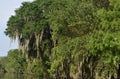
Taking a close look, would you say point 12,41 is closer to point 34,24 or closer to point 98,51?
point 34,24

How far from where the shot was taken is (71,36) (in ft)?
114

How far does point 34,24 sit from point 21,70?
26.1 metres

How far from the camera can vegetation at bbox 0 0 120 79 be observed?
26509 millimetres

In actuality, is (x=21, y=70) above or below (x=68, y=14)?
below

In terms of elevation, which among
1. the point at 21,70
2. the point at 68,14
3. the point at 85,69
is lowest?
the point at 21,70

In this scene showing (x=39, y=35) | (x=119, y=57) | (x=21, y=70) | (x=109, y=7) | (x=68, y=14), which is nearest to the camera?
(x=119, y=57)

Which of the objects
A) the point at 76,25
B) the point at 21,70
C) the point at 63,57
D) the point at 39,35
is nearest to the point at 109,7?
the point at 76,25

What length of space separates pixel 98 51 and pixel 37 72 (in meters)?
26.7

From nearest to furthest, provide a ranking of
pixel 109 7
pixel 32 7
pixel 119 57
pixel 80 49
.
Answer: pixel 119 57
pixel 109 7
pixel 80 49
pixel 32 7

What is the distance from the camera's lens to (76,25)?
106 feet

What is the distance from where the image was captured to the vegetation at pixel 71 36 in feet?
87.0

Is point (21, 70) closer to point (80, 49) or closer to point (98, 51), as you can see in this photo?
point (80, 49)

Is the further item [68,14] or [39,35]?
[39,35]

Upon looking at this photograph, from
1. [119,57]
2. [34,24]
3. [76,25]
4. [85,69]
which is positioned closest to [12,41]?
[34,24]
